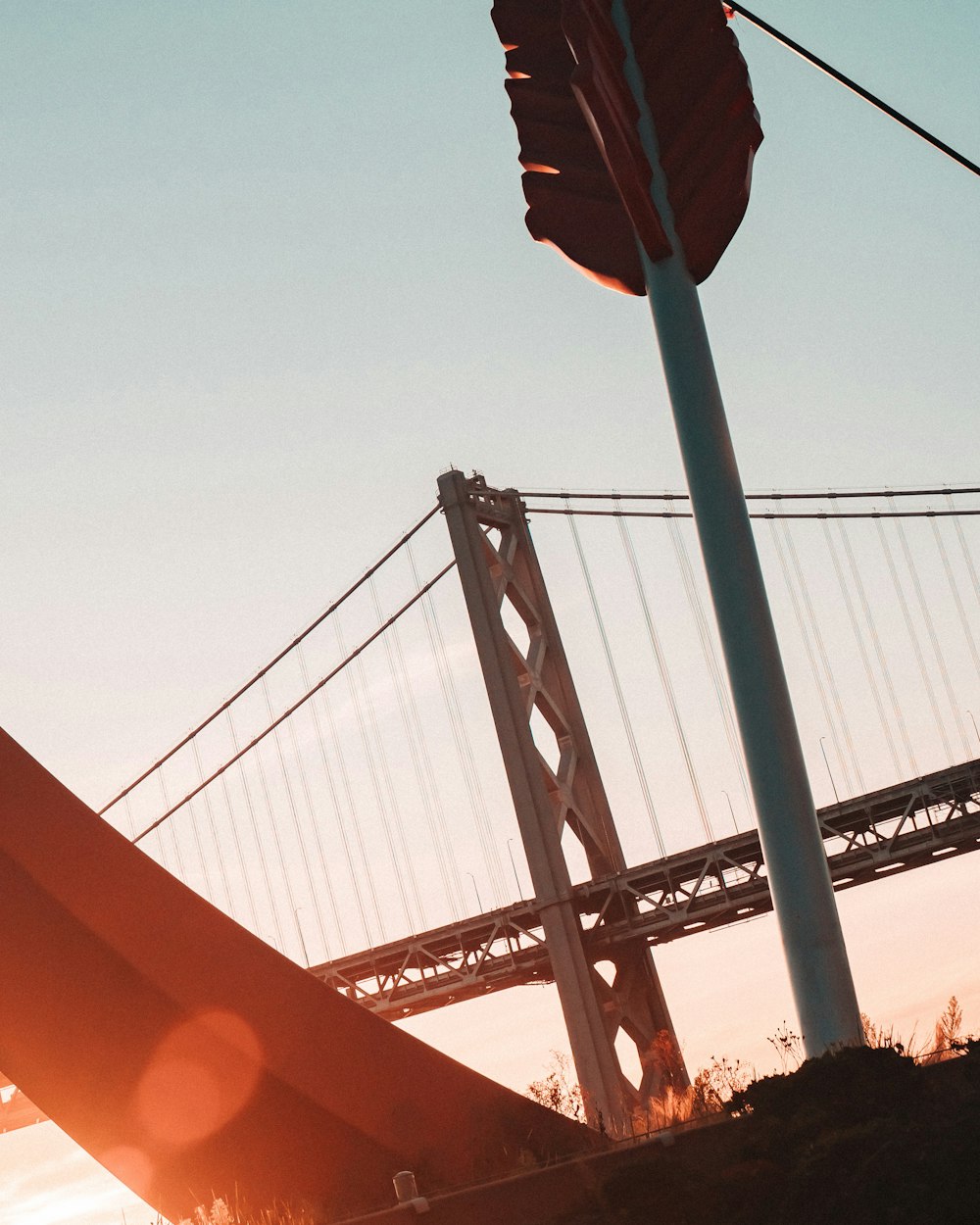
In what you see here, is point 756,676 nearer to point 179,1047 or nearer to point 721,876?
point 179,1047

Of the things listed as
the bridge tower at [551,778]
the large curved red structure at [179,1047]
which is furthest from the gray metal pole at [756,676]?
the bridge tower at [551,778]

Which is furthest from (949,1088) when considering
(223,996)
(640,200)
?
(640,200)

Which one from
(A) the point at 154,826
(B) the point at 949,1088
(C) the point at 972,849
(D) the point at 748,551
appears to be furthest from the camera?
(A) the point at 154,826

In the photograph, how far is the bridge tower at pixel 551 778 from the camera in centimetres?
2108

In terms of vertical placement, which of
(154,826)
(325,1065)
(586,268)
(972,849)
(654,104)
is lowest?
(325,1065)

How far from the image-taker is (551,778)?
22.7 metres

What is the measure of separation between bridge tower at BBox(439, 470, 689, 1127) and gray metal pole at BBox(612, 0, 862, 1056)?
1455 cm

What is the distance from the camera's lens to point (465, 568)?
77.0ft

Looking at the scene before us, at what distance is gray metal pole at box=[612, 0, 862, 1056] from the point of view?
636cm

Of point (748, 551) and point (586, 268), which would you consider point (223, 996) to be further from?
point (586, 268)

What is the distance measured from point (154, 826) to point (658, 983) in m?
13.1

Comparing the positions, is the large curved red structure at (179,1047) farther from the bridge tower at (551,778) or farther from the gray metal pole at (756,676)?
the bridge tower at (551,778)

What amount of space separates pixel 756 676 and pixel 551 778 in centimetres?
1619

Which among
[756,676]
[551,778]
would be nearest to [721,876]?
[551,778]
